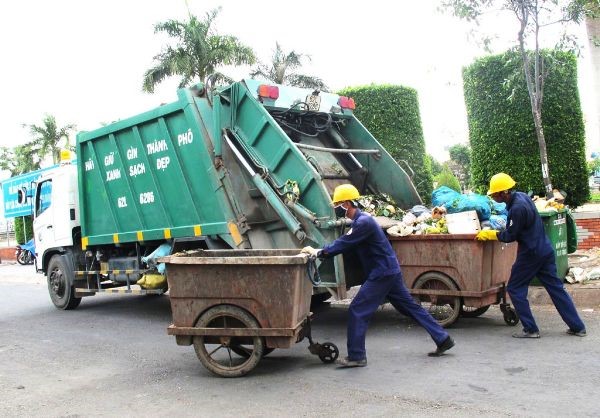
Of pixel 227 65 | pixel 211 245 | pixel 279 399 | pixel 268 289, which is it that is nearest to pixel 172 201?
pixel 211 245

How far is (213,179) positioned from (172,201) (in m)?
0.88

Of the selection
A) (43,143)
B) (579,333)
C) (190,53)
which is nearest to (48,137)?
(43,143)

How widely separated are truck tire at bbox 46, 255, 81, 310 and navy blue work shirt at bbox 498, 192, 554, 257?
6.43 metres

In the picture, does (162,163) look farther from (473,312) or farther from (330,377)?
(473,312)

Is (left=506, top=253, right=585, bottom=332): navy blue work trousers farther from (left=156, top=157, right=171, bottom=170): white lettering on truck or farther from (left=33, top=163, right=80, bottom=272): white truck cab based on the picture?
(left=33, top=163, right=80, bottom=272): white truck cab

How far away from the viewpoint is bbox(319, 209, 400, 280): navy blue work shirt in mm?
4641

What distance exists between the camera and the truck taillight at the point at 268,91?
6.38 meters

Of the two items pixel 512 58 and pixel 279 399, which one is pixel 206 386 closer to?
pixel 279 399

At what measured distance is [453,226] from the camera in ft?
19.0

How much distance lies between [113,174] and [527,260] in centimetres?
544

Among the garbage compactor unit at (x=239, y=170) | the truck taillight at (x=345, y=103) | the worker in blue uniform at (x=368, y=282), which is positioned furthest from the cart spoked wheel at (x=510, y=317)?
the truck taillight at (x=345, y=103)

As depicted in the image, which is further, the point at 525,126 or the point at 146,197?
the point at 525,126

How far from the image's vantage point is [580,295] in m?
6.68

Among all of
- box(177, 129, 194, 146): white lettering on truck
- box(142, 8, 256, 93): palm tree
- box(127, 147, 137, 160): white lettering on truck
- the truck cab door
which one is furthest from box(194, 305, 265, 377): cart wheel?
box(142, 8, 256, 93): palm tree
